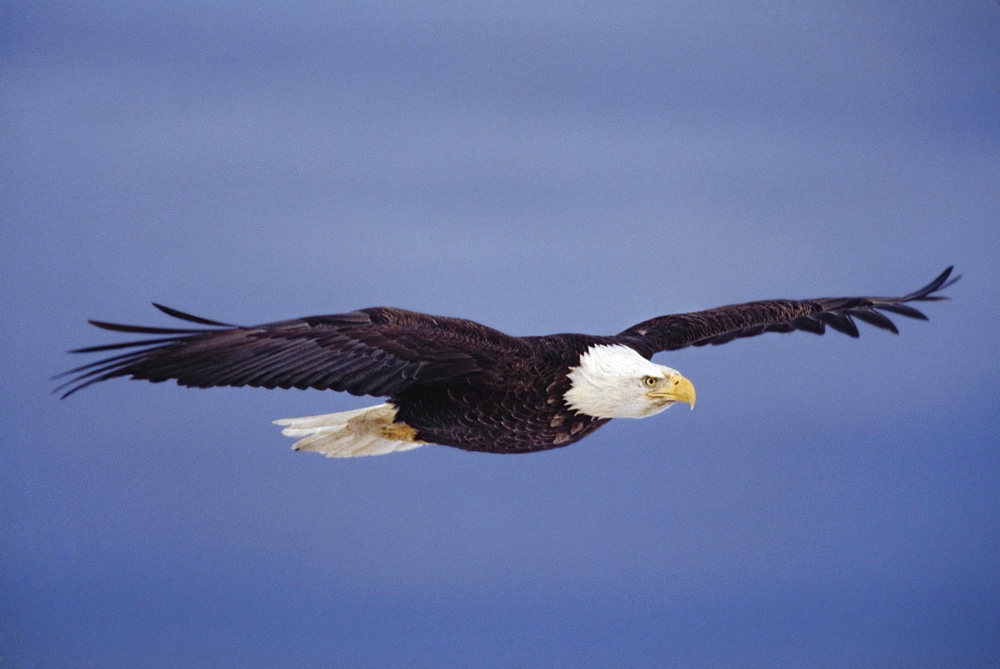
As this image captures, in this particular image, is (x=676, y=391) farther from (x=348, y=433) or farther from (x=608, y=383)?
(x=348, y=433)

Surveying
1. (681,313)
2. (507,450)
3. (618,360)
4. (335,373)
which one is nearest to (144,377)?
(335,373)

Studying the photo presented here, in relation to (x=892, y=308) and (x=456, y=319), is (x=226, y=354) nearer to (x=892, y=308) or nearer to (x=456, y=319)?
(x=456, y=319)

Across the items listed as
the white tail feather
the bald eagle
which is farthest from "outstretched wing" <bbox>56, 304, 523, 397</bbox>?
the white tail feather

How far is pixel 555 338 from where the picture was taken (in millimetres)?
3596

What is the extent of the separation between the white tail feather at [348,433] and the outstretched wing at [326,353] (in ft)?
1.20

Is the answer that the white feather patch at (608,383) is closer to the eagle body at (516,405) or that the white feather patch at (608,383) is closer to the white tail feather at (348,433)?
the eagle body at (516,405)

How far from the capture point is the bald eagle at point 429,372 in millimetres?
3242

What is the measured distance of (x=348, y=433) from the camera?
12.7ft

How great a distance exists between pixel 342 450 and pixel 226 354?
0.79m

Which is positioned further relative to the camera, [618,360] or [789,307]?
[789,307]

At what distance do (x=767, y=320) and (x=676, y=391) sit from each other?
75cm

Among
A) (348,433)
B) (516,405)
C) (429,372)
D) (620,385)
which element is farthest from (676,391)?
(348,433)

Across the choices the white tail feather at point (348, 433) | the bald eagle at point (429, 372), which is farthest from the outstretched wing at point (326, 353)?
the white tail feather at point (348, 433)

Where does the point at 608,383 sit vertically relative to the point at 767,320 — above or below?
below
